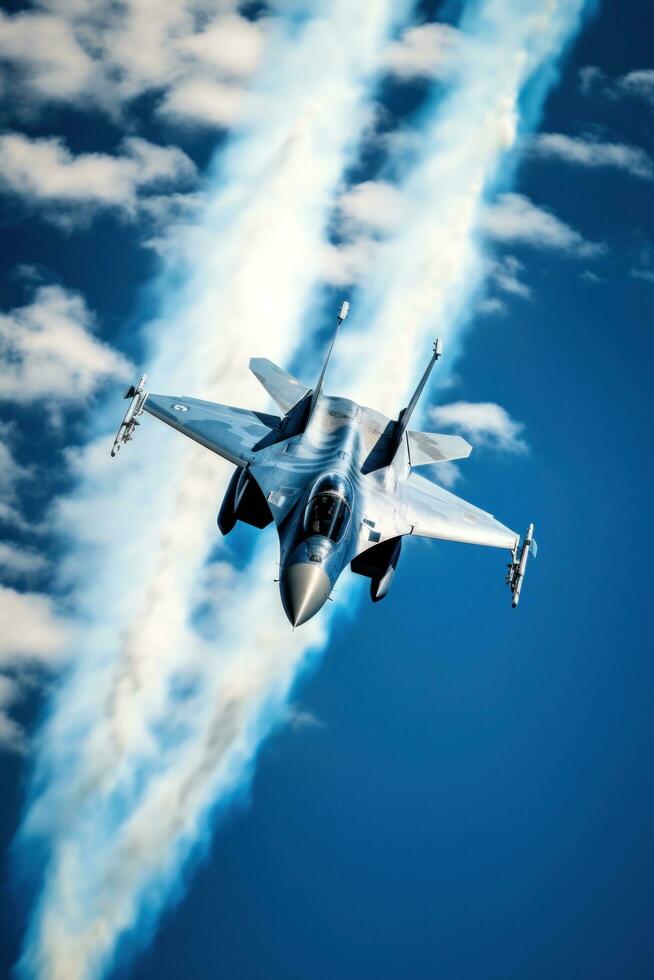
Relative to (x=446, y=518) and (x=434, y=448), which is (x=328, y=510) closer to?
(x=446, y=518)

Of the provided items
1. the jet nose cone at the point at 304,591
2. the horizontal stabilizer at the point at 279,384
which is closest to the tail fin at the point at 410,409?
the horizontal stabilizer at the point at 279,384

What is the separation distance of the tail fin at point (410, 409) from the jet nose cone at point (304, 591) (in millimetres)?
9167

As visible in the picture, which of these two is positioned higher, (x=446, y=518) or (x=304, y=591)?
(x=446, y=518)

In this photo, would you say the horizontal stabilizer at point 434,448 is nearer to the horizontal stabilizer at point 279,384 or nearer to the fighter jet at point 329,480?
the fighter jet at point 329,480

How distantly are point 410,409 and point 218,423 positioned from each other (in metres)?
7.92

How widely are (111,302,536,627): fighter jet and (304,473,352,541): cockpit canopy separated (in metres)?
0.04

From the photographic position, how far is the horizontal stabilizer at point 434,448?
3981 centimetres

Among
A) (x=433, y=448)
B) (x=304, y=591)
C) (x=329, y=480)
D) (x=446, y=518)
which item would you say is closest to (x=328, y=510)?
(x=329, y=480)

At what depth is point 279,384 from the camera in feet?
133

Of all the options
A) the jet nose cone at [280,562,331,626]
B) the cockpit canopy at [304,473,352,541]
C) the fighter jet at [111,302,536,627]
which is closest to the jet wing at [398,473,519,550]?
the fighter jet at [111,302,536,627]

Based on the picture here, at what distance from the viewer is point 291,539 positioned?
30656 millimetres

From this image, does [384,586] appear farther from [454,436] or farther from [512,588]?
[454,436]

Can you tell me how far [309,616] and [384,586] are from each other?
673 cm

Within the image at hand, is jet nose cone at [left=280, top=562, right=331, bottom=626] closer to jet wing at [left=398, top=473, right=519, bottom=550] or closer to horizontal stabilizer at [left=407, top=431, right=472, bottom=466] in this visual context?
jet wing at [left=398, top=473, right=519, bottom=550]
